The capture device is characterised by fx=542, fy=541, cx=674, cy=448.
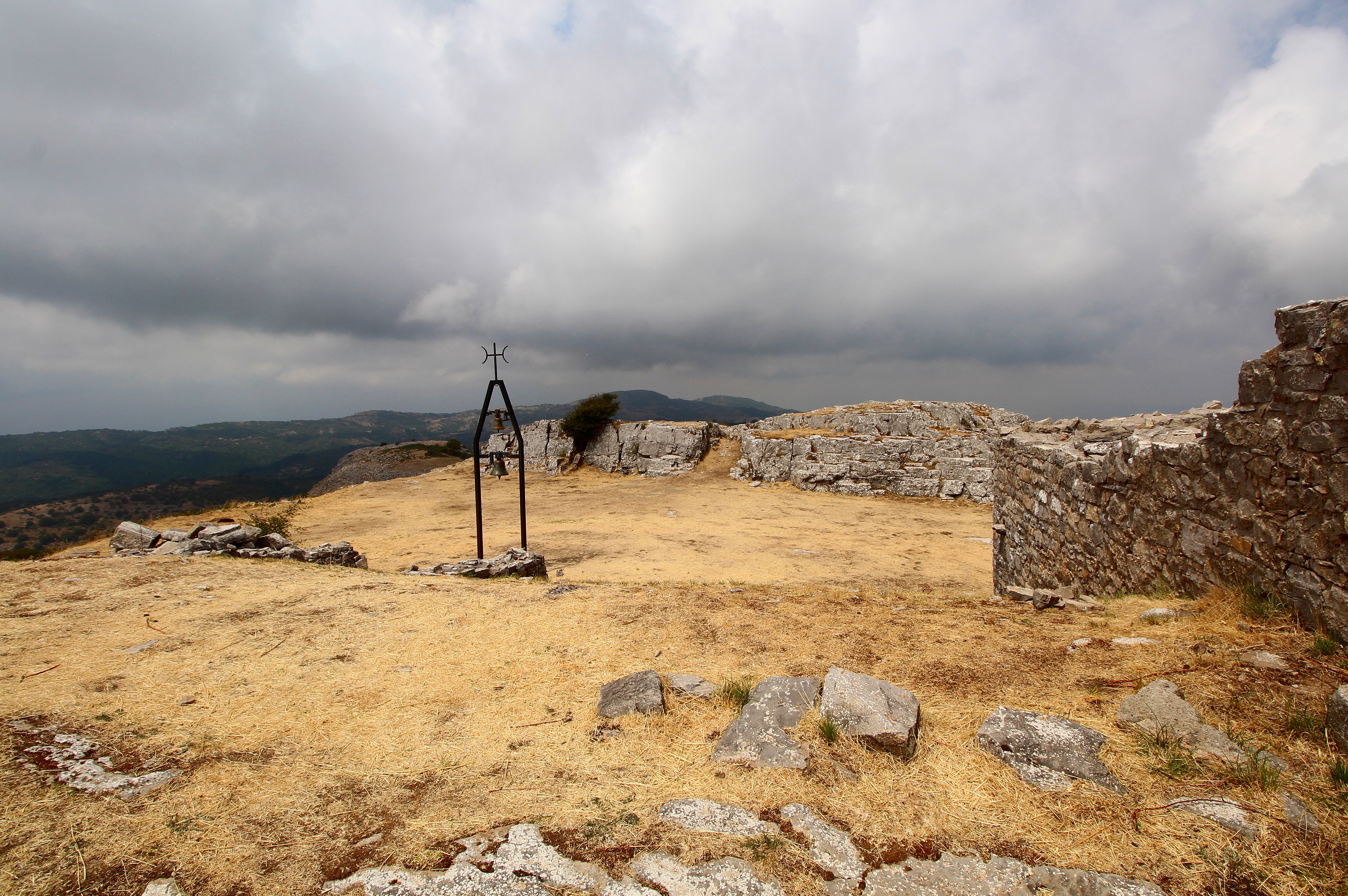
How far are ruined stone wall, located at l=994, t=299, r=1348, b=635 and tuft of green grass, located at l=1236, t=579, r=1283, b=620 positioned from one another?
7 centimetres

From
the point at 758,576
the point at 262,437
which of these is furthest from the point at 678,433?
the point at 262,437

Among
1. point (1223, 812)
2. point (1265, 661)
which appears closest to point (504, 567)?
point (1223, 812)

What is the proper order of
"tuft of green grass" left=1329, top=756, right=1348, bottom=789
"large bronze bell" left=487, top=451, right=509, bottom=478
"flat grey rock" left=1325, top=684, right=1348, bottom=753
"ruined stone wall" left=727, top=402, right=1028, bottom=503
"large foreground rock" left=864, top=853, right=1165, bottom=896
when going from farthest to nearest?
"ruined stone wall" left=727, top=402, right=1028, bottom=503
"large bronze bell" left=487, top=451, right=509, bottom=478
"flat grey rock" left=1325, top=684, right=1348, bottom=753
"tuft of green grass" left=1329, top=756, right=1348, bottom=789
"large foreground rock" left=864, top=853, right=1165, bottom=896

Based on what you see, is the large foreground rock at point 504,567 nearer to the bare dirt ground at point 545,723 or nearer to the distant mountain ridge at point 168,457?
the bare dirt ground at point 545,723

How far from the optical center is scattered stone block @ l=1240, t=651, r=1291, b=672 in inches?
157

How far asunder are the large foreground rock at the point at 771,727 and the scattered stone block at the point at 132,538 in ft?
41.9

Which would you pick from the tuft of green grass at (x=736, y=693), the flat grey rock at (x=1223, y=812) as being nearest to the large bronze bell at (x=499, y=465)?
the tuft of green grass at (x=736, y=693)

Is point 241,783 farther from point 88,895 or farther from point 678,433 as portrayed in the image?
point 678,433

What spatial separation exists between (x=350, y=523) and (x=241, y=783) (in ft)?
60.6

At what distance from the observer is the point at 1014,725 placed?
353 cm

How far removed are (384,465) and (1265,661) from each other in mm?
50815

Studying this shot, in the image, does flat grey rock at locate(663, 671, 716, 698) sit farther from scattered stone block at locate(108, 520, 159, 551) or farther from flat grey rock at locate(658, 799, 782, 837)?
scattered stone block at locate(108, 520, 159, 551)

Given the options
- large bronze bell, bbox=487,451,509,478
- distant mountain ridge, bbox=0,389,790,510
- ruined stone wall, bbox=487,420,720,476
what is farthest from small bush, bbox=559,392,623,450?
distant mountain ridge, bbox=0,389,790,510

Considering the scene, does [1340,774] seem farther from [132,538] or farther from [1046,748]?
[132,538]
